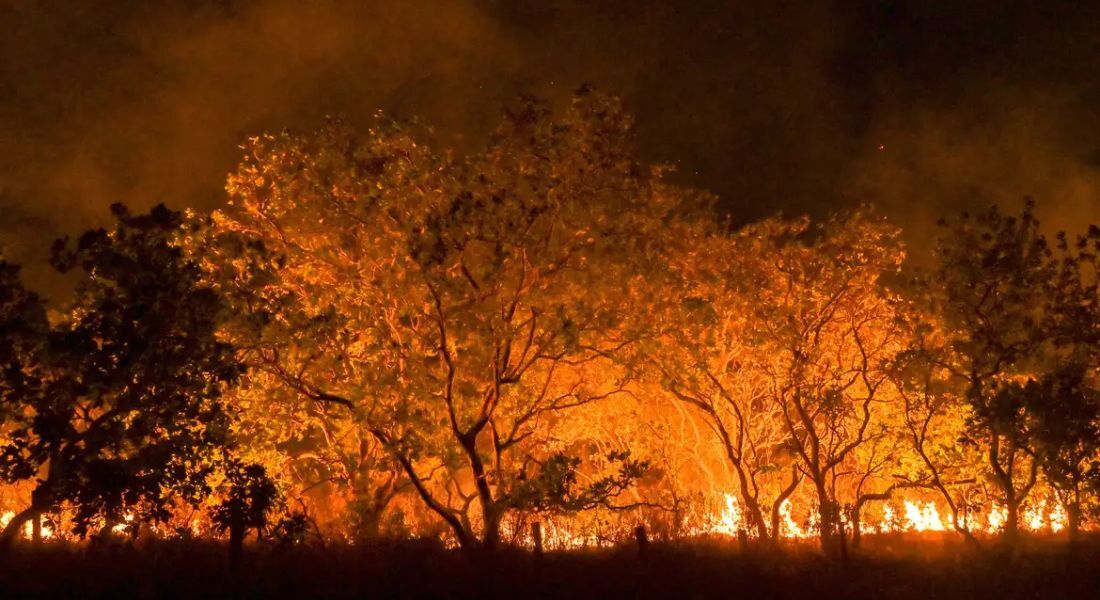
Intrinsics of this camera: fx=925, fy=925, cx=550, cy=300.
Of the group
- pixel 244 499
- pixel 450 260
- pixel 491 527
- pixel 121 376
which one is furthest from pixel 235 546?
pixel 450 260

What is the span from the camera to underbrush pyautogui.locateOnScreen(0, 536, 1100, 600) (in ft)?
41.6

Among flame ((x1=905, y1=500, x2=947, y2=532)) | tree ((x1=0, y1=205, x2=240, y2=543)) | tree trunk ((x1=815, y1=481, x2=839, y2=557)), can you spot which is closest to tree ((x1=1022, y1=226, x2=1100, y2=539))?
tree trunk ((x1=815, y1=481, x2=839, y2=557))

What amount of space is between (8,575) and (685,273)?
15344 millimetres

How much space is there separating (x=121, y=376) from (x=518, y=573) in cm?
695

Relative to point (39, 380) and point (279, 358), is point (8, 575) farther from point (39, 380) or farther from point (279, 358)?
point (279, 358)

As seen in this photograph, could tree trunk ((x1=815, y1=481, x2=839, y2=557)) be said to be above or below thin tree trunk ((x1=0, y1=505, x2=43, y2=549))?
below

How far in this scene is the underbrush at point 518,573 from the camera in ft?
41.6

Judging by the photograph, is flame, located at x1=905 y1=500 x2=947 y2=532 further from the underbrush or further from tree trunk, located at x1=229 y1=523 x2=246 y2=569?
tree trunk, located at x1=229 y1=523 x2=246 y2=569

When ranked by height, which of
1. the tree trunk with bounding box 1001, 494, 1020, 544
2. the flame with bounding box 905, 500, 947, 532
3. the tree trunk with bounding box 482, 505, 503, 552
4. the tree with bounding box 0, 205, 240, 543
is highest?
the tree with bounding box 0, 205, 240, 543

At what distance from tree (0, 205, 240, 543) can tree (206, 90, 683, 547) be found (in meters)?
3.95

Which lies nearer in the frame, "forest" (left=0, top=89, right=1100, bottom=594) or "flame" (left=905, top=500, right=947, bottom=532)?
"forest" (left=0, top=89, right=1100, bottom=594)

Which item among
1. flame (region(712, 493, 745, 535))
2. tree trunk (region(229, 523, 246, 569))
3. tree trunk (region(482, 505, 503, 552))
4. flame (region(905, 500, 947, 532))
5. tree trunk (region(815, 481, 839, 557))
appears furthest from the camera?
flame (region(905, 500, 947, 532))

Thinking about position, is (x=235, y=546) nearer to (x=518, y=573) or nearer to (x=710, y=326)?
(x=518, y=573)

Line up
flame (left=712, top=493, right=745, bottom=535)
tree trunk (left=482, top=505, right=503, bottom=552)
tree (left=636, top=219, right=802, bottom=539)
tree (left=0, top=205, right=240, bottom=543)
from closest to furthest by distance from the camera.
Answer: tree (left=0, top=205, right=240, bottom=543) < tree trunk (left=482, top=505, right=503, bottom=552) < tree (left=636, top=219, right=802, bottom=539) < flame (left=712, top=493, right=745, bottom=535)
